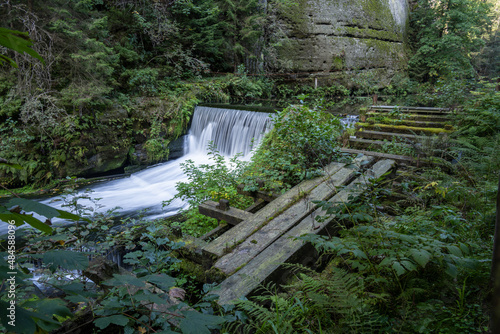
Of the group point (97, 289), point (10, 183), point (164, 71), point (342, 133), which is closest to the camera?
point (97, 289)

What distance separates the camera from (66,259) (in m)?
0.96

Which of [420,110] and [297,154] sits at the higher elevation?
[420,110]

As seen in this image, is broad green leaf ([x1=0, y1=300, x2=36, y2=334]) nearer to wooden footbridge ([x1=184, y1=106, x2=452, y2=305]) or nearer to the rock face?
wooden footbridge ([x1=184, y1=106, x2=452, y2=305])

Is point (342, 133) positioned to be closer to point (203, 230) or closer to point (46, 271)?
point (203, 230)

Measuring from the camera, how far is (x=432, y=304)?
1637 millimetres

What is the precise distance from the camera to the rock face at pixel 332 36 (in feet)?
51.6

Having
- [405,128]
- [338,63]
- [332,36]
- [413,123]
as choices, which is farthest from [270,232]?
[332,36]

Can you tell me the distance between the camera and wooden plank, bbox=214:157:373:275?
224 centimetres

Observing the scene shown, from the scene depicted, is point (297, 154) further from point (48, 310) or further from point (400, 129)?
point (48, 310)

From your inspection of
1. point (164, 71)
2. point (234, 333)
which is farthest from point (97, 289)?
point (164, 71)

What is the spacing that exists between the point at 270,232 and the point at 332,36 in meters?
16.5

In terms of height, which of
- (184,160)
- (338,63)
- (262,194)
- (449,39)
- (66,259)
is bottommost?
(184,160)

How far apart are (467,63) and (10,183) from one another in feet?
73.5

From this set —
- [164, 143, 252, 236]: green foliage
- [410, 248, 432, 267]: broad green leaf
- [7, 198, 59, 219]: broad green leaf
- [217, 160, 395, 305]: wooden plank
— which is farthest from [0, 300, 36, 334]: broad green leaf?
[164, 143, 252, 236]: green foliage
